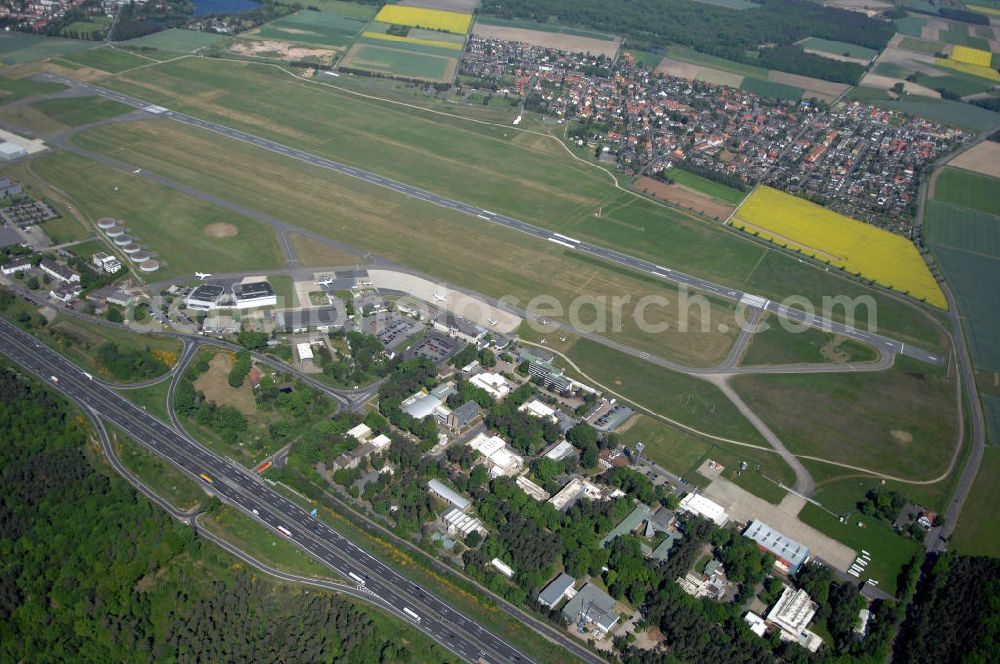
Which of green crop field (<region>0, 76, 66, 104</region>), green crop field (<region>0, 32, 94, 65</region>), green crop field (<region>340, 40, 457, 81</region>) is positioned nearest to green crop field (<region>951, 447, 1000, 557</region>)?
green crop field (<region>340, 40, 457, 81</region>)

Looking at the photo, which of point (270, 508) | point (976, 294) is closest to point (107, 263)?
point (270, 508)

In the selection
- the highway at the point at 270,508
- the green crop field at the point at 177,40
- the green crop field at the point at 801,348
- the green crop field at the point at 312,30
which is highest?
the green crop field at the point at 312,30

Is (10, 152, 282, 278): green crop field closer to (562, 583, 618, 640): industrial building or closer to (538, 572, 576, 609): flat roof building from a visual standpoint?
(538, 572, 576, 609): flat roof building

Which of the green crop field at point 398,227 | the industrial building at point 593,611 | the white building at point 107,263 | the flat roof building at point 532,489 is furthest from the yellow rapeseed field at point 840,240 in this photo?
the white building at point 107,263

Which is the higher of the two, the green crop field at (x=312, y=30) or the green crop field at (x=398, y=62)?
the green crop field at (x=312, y=30)

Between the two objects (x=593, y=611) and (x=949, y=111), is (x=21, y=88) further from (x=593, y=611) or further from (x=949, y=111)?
(x=949, y=111)

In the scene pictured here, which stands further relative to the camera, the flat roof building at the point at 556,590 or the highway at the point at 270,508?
the flat roof building at the point at 556,590

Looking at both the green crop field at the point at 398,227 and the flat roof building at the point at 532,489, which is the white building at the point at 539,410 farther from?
the green crop field at the point at 398,227
